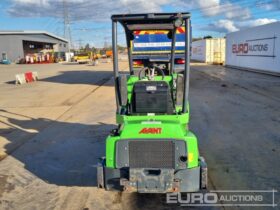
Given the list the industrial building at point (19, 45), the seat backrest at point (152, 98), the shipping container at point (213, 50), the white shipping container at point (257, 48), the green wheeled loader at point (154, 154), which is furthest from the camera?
the industrial building at point (19, 45)

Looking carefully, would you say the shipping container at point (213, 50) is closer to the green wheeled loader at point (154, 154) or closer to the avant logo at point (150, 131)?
the green wheeled loader at point (154, 154)

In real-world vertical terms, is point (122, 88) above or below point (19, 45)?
below

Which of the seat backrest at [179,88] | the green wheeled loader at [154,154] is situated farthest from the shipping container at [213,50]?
the green wheeled loader at [154,154]

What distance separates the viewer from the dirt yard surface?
480 cm

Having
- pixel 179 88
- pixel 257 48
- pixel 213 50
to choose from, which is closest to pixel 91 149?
Answer: pixel 179 88

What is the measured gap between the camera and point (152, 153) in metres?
4.22

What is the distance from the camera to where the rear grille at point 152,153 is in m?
4.21

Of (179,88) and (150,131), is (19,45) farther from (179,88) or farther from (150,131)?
(150,131)

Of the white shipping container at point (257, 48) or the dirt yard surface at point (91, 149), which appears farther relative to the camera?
the white shipping container at point (257, 48)

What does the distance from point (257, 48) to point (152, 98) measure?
77.6 ft

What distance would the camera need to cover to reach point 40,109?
1238cm

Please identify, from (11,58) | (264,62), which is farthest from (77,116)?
(11,58)

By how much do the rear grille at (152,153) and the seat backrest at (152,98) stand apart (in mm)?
745

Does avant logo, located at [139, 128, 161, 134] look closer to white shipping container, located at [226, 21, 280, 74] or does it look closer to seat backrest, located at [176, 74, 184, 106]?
seat backrest, located at [176, 74, 184, 106]
